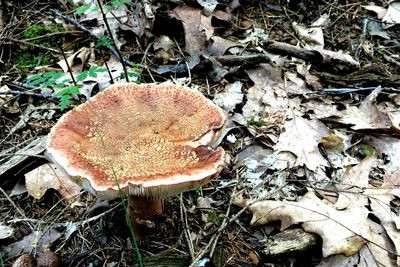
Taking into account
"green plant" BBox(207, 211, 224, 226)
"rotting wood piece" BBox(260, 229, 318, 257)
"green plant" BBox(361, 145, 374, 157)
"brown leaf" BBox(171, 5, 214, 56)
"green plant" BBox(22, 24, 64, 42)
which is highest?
"green plant" BBox(22, 24, 64, 42)

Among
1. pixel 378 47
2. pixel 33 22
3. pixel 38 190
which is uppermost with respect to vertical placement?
pixel 33 22

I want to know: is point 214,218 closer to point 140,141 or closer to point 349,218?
point 140,141

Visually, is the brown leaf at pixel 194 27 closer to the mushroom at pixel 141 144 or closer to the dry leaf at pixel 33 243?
the mushroom at pixel 141 144

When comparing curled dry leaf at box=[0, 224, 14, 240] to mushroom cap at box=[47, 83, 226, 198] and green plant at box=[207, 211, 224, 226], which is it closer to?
mushroom cap at box=[47, 83, 226, 198]

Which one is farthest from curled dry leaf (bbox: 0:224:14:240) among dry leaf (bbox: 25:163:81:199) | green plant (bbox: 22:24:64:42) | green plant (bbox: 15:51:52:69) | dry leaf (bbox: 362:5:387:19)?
dry leaf (bbox: 362:5:387:19)

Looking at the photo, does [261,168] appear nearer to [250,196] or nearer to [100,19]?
[250,196]

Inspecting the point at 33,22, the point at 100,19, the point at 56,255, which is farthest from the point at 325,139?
the point at 33,22
